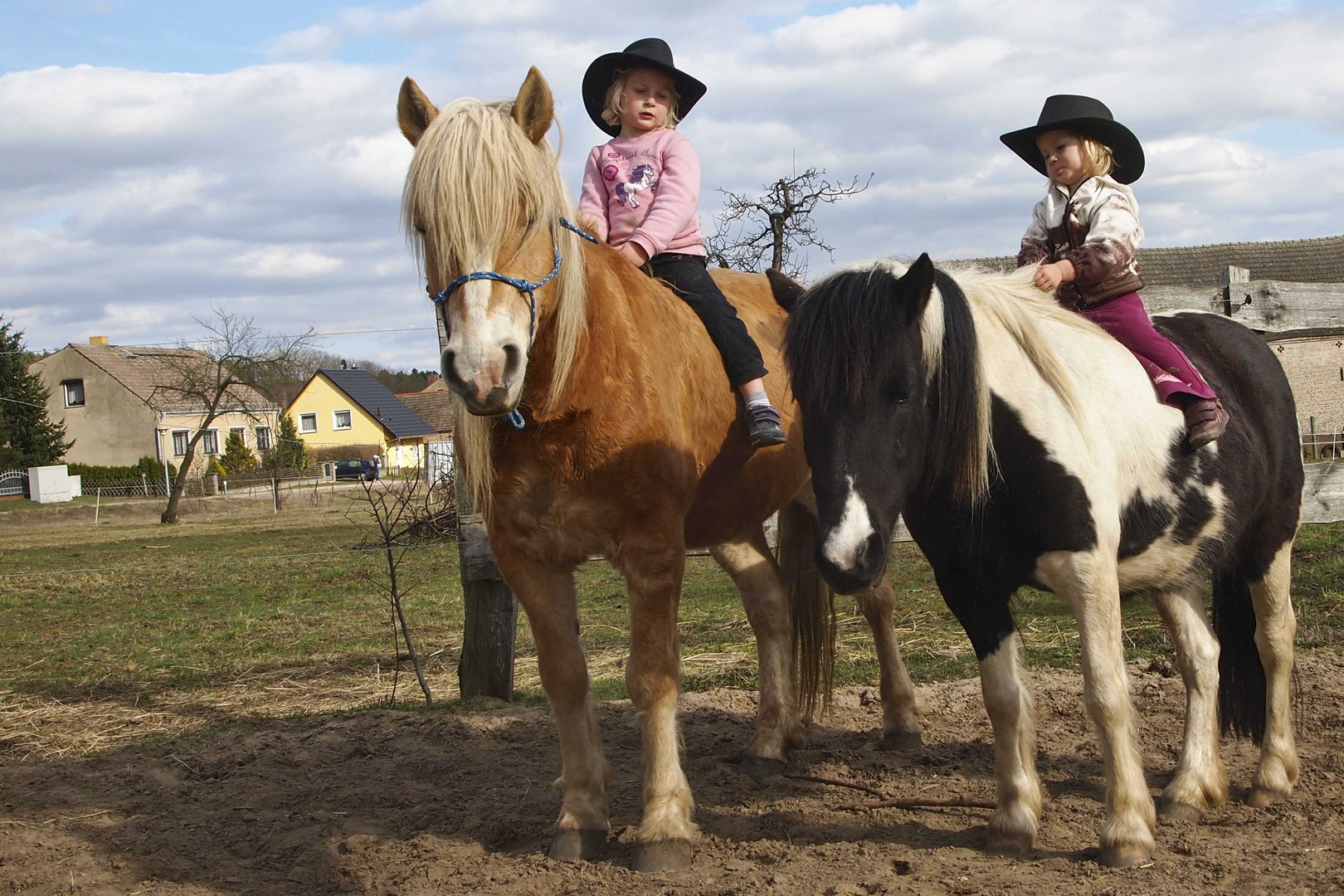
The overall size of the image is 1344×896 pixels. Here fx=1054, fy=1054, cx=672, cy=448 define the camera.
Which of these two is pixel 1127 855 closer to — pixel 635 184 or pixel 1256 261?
pixel 635 184

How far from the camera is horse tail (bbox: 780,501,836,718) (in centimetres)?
495

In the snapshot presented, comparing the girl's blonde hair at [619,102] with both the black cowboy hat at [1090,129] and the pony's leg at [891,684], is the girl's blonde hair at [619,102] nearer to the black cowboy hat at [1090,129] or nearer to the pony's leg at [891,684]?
the black cowboy hat at [1090,129]

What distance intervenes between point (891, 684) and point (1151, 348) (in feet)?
6.37

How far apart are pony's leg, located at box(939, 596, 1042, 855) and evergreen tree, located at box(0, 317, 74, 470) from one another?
48.4 metres

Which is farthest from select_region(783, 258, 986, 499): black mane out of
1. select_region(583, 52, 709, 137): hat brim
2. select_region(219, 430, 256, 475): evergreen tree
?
select_region(219, 430, 256, 475): evergreen tree

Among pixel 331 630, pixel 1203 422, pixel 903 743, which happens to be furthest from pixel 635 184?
pixel 331 630

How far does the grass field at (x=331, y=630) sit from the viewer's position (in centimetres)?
665

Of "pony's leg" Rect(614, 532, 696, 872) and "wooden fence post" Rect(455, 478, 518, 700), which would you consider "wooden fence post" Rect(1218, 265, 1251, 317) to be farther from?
"pony's leg" Rect(614, 532, 696, 872)

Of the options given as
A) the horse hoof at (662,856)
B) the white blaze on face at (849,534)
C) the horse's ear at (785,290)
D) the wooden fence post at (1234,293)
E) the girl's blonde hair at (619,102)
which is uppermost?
the girl's blonde hair at (619,102)

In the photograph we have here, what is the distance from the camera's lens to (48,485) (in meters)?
41.2

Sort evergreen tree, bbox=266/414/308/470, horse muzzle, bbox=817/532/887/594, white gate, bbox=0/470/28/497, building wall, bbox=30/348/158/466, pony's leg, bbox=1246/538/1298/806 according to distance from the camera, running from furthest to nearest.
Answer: building wall, bbox=30/348/158/466, evergreen tree, bbox=266/414/308/470, white gate, bbox=0/470/28/497, pony's leg, bbox=1246/538/1298/806, horse muzzle, bbox=817/532/887/594

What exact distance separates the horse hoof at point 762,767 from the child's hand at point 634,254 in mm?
2192

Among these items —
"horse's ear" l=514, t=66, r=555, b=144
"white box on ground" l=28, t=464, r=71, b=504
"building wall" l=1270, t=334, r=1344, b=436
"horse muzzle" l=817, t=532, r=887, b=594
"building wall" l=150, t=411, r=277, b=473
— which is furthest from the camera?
"building wall" l=150, t=411, r=277, b=473

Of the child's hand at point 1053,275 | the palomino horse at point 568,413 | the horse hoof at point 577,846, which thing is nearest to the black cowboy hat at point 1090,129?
the child's hand at point 1053,275
